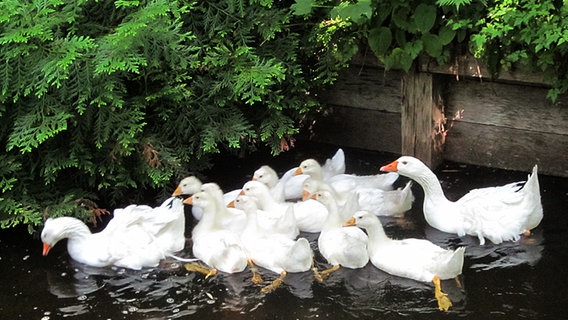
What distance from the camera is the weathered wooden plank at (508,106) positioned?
6207 mm

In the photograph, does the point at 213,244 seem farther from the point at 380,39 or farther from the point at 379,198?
the point at 380,39

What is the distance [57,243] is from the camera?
228 inches

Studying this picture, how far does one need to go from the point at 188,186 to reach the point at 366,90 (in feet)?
6.16

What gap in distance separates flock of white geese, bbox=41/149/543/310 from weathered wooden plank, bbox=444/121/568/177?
655 millimetres

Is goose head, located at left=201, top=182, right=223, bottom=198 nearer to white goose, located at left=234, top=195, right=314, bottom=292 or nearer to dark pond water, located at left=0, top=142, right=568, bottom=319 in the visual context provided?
white goose, located at left=234, top=195, right=314, bottom=292

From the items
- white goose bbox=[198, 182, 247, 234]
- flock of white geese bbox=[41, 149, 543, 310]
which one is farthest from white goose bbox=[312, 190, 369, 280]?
white goose bbox=[198, 182, 247, 234]

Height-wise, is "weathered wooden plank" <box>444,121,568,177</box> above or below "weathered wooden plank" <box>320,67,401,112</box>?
below

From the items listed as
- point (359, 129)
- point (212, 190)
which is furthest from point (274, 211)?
point (359, 129)

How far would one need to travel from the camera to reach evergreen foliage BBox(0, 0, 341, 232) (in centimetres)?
544

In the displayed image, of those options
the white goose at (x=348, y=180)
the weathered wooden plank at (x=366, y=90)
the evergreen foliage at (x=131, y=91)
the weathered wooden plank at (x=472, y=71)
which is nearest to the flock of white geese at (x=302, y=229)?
the white goose at (x=348, y=180)

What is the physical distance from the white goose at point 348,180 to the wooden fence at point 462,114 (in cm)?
56

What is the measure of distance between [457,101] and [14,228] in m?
3.48

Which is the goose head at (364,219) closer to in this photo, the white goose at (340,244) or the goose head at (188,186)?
the white goose at (340,244)

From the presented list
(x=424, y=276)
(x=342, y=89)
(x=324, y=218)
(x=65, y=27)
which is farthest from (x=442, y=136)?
(x=65, y=27)
